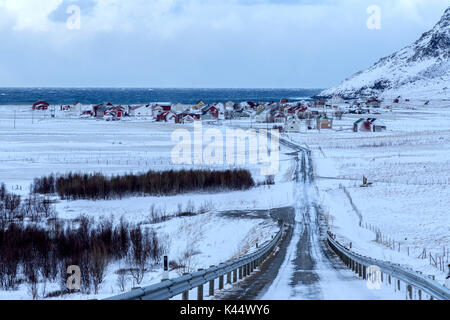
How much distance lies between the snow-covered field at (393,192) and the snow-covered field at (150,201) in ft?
13.0

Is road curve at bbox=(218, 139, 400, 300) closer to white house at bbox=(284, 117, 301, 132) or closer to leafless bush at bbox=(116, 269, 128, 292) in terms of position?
leafless bush at bbox=(116, 269, 128, 292)

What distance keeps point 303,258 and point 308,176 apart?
99.2 ft

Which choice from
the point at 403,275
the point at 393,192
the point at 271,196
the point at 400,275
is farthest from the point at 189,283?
the point at 393,192

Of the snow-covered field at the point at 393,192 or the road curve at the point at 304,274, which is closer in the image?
the road curve at the point at 304,274

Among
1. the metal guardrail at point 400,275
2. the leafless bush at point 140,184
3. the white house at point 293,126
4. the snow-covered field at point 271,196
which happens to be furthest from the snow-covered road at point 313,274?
the white house at point 293,126

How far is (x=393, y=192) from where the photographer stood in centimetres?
3875

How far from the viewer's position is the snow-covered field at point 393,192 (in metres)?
23.9

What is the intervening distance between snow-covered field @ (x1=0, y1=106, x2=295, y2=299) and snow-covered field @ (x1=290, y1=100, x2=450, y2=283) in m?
3.96

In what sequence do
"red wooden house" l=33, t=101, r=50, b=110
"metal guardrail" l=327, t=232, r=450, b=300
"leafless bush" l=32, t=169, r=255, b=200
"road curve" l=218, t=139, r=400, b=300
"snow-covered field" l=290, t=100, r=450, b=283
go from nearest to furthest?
"metal guardrail" l=327, t=232, r=450, b=300 < "road curve" l=218, t=139, r=400, b=300 < "snow-covered field" l=290, t=100, r=450, b=283 < "leafless bush" l=32, t=169, r=255, b=200 < "red wooden house" l=33, t=101, r=50, b=110

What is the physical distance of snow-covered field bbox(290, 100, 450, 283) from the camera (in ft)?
78.5

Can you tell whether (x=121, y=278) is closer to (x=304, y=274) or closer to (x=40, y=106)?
(x=304, y=274)

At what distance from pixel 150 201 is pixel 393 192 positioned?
16913mm

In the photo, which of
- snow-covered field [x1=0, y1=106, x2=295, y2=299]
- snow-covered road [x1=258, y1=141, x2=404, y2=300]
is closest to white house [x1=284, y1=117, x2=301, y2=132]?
snow-covered field [x1=0, y1=106, x2=295, y2=299]

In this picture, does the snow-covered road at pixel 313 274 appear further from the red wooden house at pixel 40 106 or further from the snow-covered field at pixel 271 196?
the red wooden house at pixel 40 106
